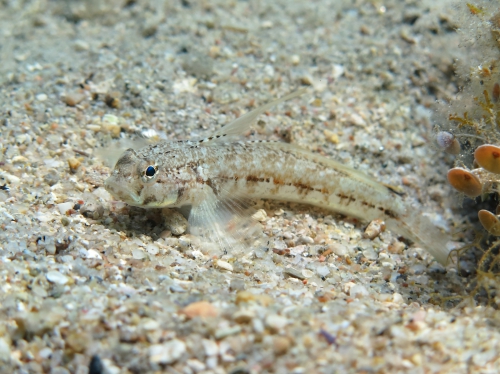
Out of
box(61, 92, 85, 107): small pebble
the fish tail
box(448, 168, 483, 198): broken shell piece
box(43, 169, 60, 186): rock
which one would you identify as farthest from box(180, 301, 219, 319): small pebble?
box(61, 92, 85, 107): small pebble

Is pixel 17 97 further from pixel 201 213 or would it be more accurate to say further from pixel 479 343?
pixel 479 343

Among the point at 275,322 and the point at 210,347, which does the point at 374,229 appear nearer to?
the point at 275,322

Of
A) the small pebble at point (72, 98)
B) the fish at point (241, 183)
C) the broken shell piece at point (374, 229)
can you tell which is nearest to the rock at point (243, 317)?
the fish at point (241, 183)

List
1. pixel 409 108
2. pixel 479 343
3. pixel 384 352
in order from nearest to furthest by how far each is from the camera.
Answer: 1. pixel 384 352
2. pixel 479 343
3. pixel 409 108

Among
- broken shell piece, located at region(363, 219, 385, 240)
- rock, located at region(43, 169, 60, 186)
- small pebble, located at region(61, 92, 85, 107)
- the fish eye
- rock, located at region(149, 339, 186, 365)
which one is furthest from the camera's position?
small pebble, located at region(61, 92, 85, 107)

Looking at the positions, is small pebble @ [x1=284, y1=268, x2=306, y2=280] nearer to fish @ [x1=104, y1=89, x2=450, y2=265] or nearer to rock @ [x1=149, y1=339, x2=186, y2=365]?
fish @ [x1=104, y1=89, x2=450, y2=265]

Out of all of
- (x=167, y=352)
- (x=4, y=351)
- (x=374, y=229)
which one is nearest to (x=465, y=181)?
(x=374, y=229)

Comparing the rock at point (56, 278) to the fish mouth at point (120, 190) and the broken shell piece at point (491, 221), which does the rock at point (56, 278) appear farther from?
the broken shell piece at point (491, 221)

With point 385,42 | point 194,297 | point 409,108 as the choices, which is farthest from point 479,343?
point 385,42
